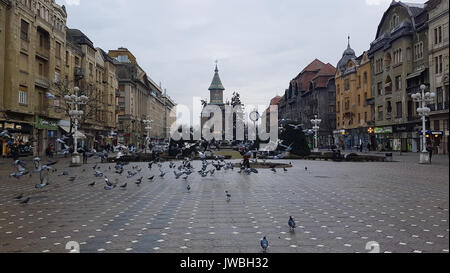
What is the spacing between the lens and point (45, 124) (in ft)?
135

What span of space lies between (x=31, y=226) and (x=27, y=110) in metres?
33.9

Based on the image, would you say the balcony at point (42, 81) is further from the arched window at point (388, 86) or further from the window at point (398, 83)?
the arched window at point (388, 86)

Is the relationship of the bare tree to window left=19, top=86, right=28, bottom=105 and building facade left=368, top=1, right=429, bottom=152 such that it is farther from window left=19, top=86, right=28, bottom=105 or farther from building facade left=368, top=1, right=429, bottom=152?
building facade left=368, top=1, right=429, bottom=152

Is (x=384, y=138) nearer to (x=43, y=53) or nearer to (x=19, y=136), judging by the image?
(x=43, y=53)

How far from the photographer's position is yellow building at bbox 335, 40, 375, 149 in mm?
59031

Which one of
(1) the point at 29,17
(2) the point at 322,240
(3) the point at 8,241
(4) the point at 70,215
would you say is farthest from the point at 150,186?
(1) the point at 29,17

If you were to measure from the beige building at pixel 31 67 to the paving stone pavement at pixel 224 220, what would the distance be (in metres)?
25.0

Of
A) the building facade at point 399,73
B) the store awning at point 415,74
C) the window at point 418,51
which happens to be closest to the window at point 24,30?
the building facade at point 399,73

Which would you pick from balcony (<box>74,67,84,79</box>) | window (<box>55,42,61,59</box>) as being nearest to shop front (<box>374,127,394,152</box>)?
balcony (<box>74,67,84,79</box>)

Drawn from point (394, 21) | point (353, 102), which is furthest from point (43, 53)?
point (353, 102)

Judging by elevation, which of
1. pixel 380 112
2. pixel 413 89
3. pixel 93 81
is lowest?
pixel 380 112

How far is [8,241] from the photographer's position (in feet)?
20.4

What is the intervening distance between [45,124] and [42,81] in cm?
491

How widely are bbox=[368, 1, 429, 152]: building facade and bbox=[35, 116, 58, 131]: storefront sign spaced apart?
4351 cm
